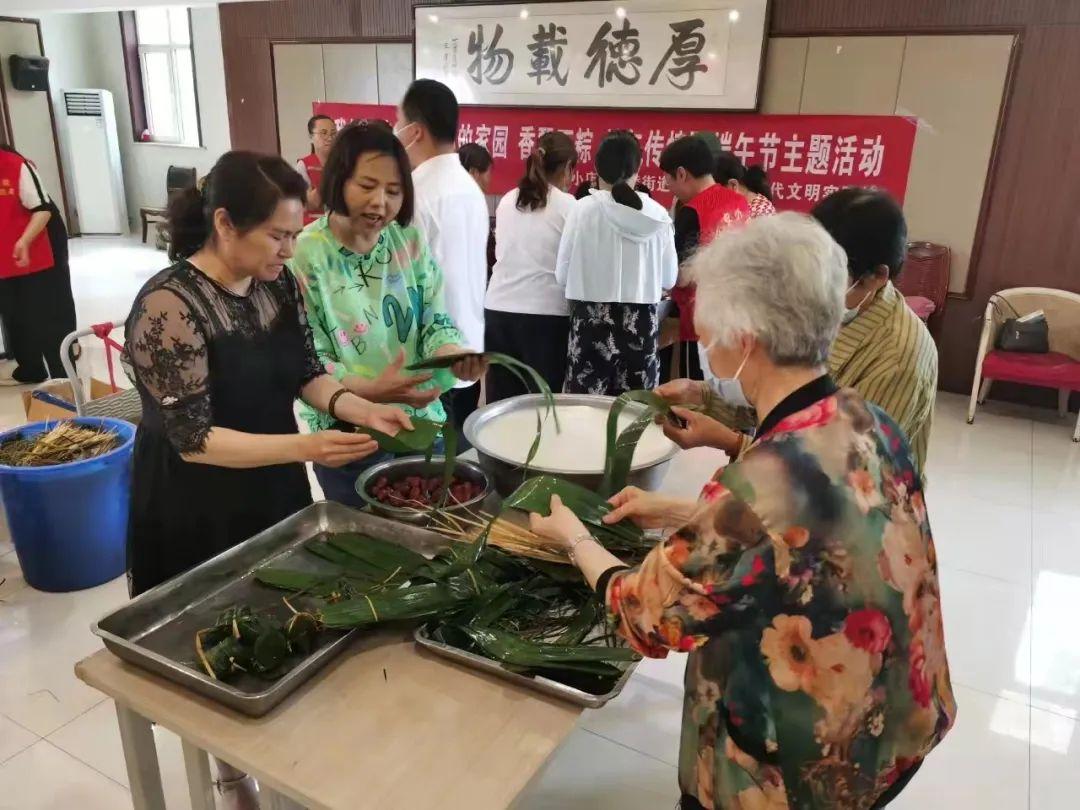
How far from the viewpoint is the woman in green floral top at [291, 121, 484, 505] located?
1771mm

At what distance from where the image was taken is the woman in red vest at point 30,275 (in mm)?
4184

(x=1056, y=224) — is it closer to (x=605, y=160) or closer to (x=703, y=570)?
(x=605, y=160)

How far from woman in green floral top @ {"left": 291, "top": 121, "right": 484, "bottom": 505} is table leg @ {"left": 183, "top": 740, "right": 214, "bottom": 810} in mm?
704

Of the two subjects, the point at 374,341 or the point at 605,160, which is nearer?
the point at 374,341

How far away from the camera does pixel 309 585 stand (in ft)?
4.45

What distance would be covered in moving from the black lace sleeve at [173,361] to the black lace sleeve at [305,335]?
0.83 ft

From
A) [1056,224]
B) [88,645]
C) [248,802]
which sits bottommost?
[88,645]

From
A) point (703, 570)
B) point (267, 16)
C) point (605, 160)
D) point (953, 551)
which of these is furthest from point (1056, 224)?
point (267, 16)

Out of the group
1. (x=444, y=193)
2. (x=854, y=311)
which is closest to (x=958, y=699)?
(x=854, y=311)

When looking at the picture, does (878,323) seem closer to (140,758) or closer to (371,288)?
(371,288)

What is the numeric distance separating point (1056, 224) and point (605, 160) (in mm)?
3089

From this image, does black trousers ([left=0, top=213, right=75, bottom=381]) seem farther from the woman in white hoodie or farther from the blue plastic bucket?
the woman in white hoodie

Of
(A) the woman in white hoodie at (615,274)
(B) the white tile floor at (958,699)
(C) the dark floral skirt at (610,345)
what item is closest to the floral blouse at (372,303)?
(B) the white tile floor at (958,699)

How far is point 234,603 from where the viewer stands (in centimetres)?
133
